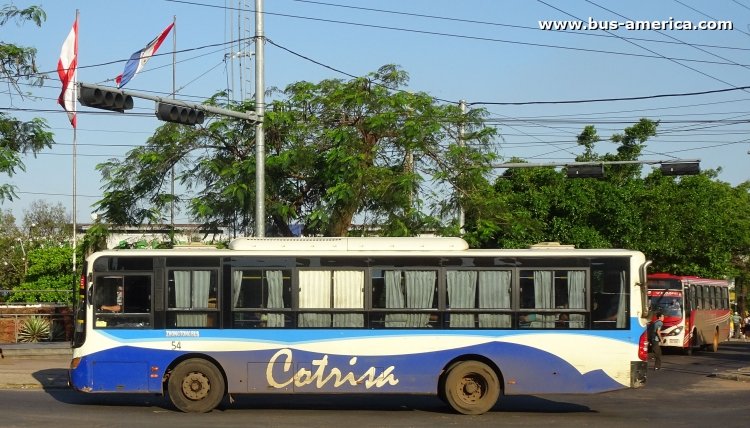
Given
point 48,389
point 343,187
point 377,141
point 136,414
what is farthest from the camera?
point 377,141

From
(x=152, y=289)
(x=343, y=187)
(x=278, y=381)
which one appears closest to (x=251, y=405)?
(x=278, y=381)

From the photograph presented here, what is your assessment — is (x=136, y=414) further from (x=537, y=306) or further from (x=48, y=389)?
(x=537, y=306)

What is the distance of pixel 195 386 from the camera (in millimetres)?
16406

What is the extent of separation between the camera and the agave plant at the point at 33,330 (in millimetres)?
34281

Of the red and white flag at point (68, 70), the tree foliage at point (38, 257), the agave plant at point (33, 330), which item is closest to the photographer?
the red and white flag at point (68, 70)

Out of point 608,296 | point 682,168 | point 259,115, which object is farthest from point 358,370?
point 682,168

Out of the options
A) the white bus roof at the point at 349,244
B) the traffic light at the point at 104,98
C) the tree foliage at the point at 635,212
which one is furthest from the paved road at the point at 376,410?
the tree foliage at the point at 635,212

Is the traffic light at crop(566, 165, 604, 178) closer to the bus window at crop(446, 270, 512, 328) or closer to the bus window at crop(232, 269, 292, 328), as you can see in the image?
the bus window at crop(446, 270, 512, 328)

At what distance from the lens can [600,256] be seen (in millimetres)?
16469

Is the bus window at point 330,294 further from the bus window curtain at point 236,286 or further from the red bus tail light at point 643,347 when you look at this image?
the red bus tail light at point 643,347

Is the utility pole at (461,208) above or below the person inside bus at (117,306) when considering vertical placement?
above

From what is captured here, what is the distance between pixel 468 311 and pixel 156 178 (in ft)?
46.0

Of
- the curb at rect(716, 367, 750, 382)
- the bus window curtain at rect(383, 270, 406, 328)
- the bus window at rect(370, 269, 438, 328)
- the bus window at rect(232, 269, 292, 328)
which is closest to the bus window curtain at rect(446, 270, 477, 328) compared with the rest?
the bus window at rect(370, 269, 438, 328)

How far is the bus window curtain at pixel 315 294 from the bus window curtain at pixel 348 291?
4.7 inches
